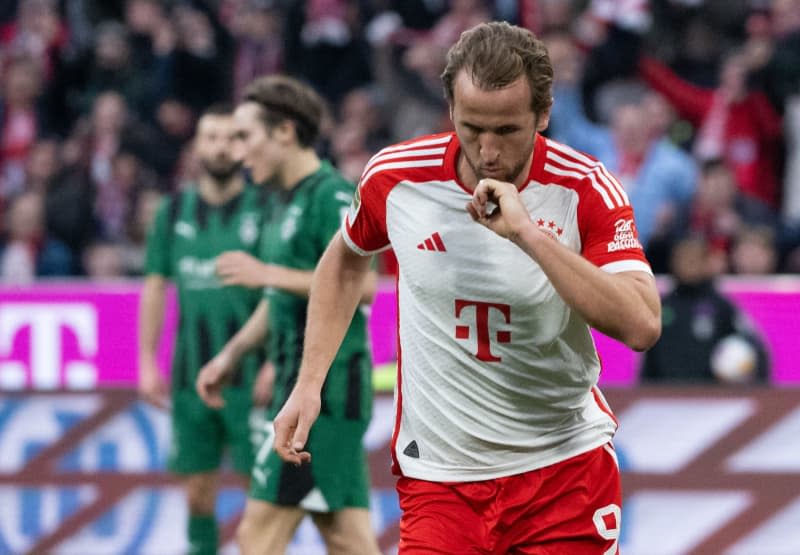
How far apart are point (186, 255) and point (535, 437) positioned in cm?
386

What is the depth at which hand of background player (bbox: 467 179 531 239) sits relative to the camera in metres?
3.46

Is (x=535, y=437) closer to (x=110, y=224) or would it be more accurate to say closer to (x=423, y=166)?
(x=423, y=166)

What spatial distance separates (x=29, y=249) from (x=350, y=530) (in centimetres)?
684

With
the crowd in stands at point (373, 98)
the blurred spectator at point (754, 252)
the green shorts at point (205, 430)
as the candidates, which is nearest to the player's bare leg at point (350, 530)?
the green shorts at point (205, 430)

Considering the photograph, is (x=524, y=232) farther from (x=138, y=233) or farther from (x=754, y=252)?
(x=138, y=233)

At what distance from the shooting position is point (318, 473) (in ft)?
19.4

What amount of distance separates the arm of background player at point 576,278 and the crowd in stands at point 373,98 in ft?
19.2

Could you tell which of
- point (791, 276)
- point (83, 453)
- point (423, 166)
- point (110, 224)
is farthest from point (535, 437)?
point (110, 224)

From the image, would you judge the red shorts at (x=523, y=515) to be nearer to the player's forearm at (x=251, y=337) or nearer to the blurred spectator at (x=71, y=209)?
the player's forearm at (x=251, y=337)

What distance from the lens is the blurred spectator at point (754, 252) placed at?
10.2 metres

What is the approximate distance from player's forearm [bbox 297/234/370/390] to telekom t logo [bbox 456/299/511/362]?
0.41m

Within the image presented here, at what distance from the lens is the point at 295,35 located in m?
13.4

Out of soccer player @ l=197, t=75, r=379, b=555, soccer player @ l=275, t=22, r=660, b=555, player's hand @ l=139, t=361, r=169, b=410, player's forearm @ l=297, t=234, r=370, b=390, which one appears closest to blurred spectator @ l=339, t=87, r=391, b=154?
player's hand @ l=139, t=361, r=169, b=410

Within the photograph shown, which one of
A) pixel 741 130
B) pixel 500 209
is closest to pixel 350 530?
pixel 500 209
